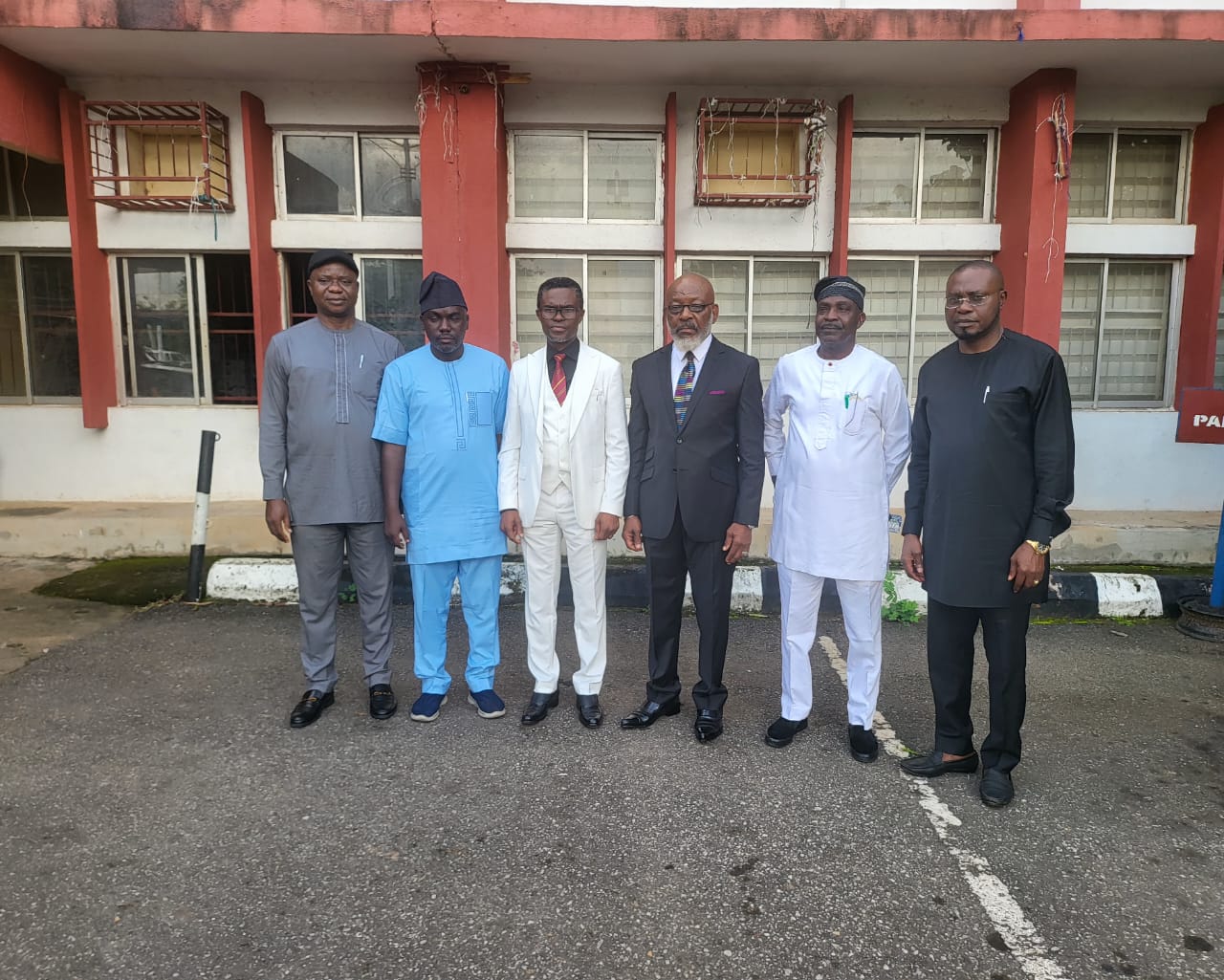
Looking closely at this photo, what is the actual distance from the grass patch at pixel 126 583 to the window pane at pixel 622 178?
4.77m

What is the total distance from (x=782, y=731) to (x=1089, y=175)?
22.9 ft

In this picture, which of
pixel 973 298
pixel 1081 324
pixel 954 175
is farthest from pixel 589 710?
pixel 1081 324

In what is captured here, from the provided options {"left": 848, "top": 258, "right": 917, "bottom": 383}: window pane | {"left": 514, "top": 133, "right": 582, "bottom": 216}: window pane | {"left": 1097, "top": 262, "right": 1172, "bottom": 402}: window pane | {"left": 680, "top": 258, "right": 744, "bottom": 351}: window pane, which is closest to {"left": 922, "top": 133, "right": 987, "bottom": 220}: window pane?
{"left": 848, "top": 258, "right": 917, "bottom": 383}: window pane

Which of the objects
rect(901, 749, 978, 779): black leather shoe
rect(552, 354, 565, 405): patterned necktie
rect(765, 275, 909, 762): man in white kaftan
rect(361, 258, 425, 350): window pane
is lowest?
rect(901, 749, 978, 779): black leather shoe

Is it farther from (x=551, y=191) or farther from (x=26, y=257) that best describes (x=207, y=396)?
(x=551, y=191)

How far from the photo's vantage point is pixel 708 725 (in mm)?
3652

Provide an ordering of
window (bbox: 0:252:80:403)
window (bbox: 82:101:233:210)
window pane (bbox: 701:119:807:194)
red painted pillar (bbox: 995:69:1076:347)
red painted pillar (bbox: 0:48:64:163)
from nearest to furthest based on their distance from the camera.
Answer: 1. red painted pillar (bbox: 0:48:64:163)
2. red painted pillar (bbox: 995:69:1076:347)
3. window (bbox: 82:101:233:210)
4. window pane (bbox: 701:119:807:194)
5. window (bbox: 0:252:80:403)

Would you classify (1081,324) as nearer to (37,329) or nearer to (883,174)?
(883,174)

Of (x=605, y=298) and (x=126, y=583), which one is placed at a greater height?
(x=605, y=298)

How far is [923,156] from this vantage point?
773 centimetres

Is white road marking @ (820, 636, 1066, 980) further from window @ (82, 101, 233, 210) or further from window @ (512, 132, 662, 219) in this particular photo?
window @ (82, 101, 233, 210)

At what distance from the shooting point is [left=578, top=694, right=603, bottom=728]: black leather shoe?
3791mm

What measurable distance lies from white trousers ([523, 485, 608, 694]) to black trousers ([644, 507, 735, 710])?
0.26m

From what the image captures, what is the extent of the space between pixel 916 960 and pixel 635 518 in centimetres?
205
